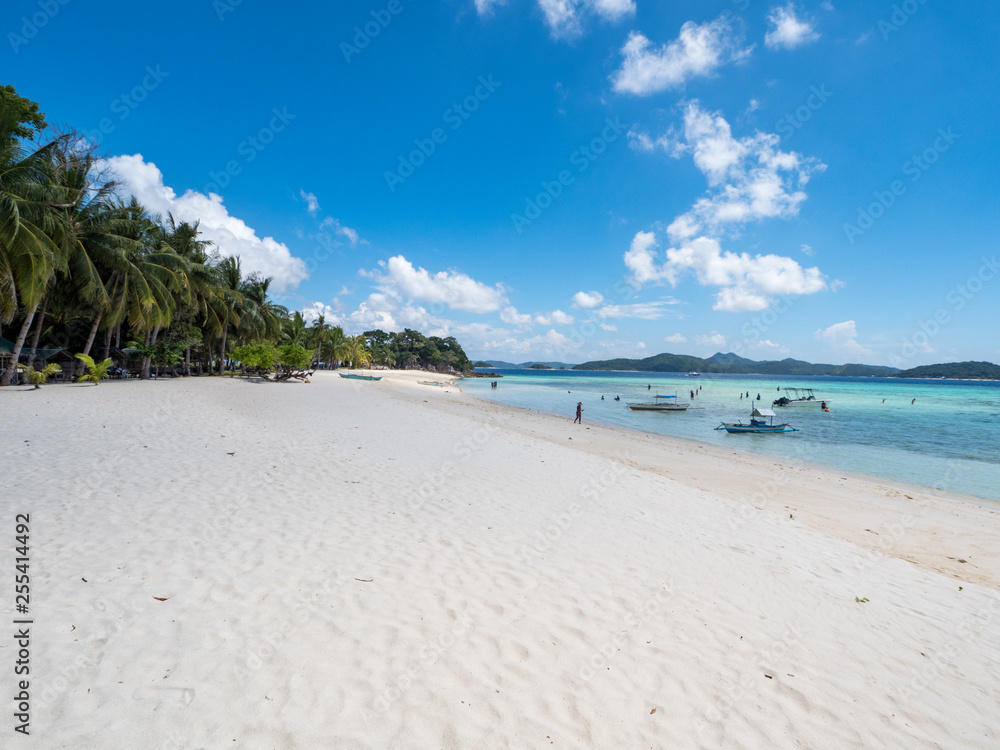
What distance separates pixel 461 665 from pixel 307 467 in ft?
21.3

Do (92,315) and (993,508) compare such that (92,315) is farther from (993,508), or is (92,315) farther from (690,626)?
(993,508)

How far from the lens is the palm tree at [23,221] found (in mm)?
15102

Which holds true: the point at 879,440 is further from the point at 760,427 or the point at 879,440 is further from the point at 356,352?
the point at 356,352

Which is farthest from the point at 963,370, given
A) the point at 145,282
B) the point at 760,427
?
the point at 145,282

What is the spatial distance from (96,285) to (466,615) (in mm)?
27094

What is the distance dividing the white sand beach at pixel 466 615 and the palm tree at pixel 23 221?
12619 mm

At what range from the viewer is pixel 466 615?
3.89m

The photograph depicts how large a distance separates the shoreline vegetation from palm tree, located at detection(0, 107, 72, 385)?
40 mm

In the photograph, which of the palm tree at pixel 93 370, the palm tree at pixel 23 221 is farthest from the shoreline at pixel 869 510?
the palm tree at pixel 93 370

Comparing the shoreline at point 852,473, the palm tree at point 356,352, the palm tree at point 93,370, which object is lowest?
the shoreline at point 852,473

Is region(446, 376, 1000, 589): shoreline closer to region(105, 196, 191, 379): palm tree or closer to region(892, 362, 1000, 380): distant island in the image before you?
region(105, 196, 191, 379): palm tree

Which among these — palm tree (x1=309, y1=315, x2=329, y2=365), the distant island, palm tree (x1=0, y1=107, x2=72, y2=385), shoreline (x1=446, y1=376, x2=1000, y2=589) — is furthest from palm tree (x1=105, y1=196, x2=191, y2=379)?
the distant island

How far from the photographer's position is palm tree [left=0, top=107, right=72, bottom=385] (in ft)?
49.5

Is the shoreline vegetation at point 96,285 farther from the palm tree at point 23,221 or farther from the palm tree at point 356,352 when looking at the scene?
the palm tree at point 356,352
